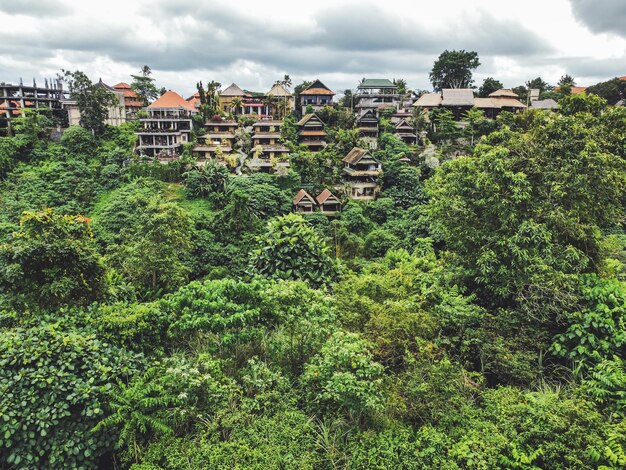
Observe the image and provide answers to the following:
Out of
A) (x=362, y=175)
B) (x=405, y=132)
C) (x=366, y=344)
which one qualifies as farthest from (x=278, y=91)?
(x=366, y=344)

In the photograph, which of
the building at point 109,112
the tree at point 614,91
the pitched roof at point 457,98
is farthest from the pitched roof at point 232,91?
the tree at point 614,91

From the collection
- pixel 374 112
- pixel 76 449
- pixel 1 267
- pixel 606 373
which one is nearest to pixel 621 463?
pixel 606 373

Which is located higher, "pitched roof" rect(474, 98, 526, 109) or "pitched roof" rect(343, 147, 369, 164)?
"pitched roof" rect(474, 98, 526, 109)

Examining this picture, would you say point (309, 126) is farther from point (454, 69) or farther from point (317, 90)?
point (454, 69)

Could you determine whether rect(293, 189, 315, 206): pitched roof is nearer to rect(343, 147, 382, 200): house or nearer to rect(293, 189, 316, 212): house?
rect(293, 189, 316, 212): house

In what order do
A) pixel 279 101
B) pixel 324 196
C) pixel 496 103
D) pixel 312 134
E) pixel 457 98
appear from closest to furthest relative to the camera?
pixel 324 196
pixel 312 134
pixel 496 103
pixel 457 98
pixel 279 101

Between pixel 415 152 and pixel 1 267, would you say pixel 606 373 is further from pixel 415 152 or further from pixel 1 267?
pixel 415 152

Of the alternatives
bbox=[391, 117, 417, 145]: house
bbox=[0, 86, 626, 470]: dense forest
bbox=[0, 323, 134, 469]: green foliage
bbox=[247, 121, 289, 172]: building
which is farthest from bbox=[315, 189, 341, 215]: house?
bbox=[0, 323, 134, 469]: green foliage

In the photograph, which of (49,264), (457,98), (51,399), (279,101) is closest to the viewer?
(51,399)
